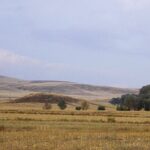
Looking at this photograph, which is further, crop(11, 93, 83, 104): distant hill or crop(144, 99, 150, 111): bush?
crop(11, 93, 83, 104): distant hill

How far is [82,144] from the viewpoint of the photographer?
26.8 meters

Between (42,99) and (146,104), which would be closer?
(146,104)

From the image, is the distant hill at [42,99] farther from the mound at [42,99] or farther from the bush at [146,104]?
the bush at [146,104]

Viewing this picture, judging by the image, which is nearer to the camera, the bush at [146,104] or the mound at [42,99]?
the bush at [146,104]

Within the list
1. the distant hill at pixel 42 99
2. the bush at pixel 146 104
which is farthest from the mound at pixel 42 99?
the bush at pixel 146 104

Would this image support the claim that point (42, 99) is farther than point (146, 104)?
Yes

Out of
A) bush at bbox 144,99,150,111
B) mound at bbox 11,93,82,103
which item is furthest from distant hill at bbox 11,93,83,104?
bush at bbox 144,99,150,111

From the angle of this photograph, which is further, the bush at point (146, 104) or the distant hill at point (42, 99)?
the distant hill at point (42, 99)

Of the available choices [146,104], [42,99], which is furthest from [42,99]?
[146,104]

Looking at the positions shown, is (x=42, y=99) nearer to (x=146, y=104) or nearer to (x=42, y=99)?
(x=42, y=99)

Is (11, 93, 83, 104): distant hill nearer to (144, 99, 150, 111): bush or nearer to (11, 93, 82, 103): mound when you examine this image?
(11, 93, 82, 103): mound

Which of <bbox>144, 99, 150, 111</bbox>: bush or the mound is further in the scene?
the mound

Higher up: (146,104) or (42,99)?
(42,99)

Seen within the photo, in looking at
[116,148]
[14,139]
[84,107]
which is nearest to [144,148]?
[116,148]
